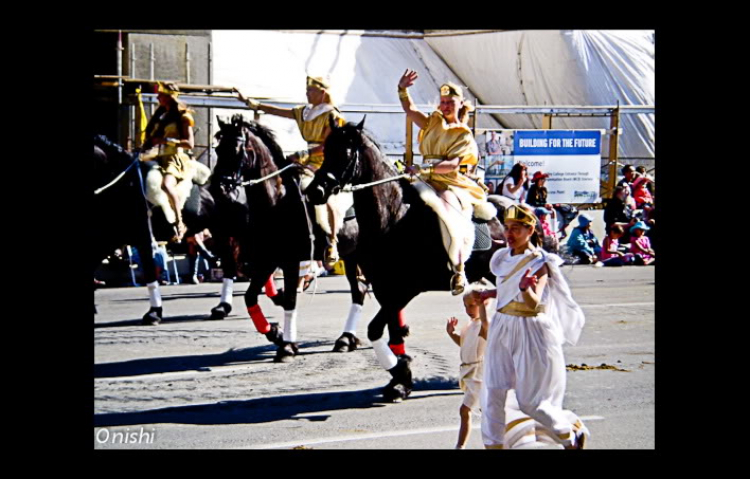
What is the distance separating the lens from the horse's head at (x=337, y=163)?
789 cm

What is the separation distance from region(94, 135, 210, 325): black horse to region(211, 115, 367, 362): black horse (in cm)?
235

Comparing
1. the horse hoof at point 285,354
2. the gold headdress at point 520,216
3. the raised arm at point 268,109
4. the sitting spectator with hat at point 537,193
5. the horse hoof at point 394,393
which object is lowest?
the horse hoof at point 394,393

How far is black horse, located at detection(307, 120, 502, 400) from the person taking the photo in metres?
7.98

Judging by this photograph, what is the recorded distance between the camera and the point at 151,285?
1213cm

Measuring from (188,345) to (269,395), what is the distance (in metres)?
2.60

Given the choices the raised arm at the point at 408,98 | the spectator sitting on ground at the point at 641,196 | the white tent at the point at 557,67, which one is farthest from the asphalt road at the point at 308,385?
the white tent at the point at 557,67

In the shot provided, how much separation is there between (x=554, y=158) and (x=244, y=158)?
10573 mm

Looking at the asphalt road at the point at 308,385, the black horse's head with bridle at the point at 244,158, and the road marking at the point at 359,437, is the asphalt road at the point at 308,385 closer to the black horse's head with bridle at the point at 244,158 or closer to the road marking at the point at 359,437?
the road marking at the point at 359,437

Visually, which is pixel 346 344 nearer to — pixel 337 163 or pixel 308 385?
pixel 308 385

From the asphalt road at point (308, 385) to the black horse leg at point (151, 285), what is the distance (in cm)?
15

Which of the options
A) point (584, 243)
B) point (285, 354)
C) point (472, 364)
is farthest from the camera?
point (584, 243)

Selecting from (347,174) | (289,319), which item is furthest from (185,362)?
(347,174)
